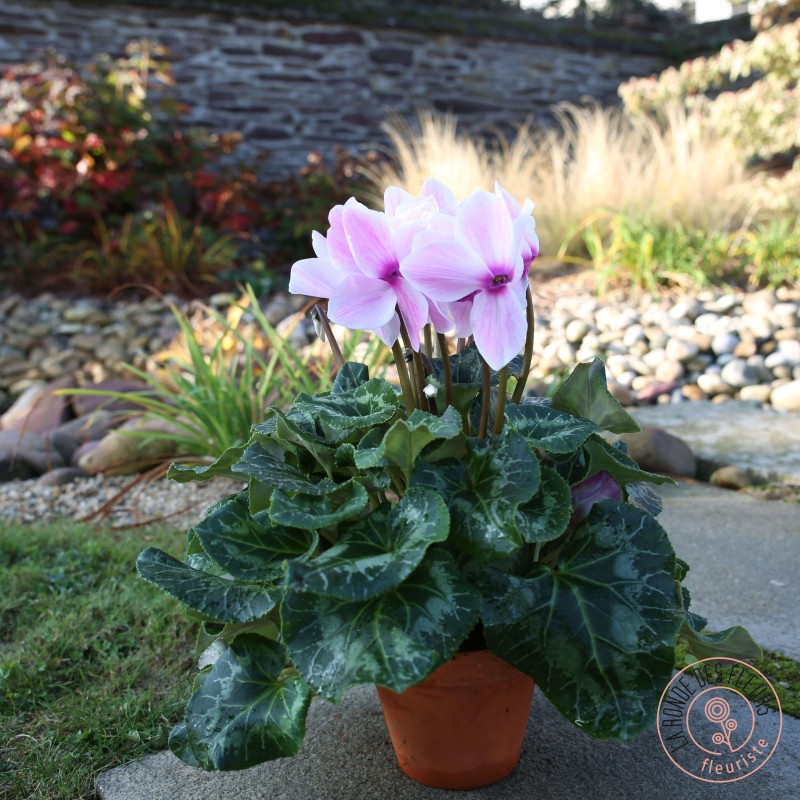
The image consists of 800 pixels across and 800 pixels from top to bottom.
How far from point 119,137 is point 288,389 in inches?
167

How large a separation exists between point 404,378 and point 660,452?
2.17 metres

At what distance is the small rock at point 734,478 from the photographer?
286 centimetres

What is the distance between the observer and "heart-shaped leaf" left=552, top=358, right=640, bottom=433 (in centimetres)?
112

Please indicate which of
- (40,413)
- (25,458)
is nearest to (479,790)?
(25,458)

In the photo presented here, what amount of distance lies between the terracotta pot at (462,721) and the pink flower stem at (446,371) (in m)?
0.34

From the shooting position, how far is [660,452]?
117 inches

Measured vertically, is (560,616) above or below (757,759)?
above

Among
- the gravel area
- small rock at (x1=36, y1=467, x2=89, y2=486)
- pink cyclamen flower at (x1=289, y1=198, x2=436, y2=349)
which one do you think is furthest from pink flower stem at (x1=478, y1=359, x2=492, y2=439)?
small rock at (x1=36, y1=467, x2=89, y2=486)

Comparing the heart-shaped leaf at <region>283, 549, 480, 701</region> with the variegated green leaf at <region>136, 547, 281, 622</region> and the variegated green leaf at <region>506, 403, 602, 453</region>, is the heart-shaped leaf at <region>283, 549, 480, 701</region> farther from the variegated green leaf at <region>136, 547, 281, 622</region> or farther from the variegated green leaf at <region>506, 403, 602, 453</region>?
the variegated green leaf at <region>506, 403, 602, 453</region>

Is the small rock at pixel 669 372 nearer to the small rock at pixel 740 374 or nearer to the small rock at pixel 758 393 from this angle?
the small rock at pixel 740 374

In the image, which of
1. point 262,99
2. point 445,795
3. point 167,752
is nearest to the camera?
point 445,795

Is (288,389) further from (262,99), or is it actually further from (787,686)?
(262,99)

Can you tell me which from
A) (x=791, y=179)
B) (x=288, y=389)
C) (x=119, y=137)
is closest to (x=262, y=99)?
(x=119, y=137)

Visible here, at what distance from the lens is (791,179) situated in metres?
5.43
